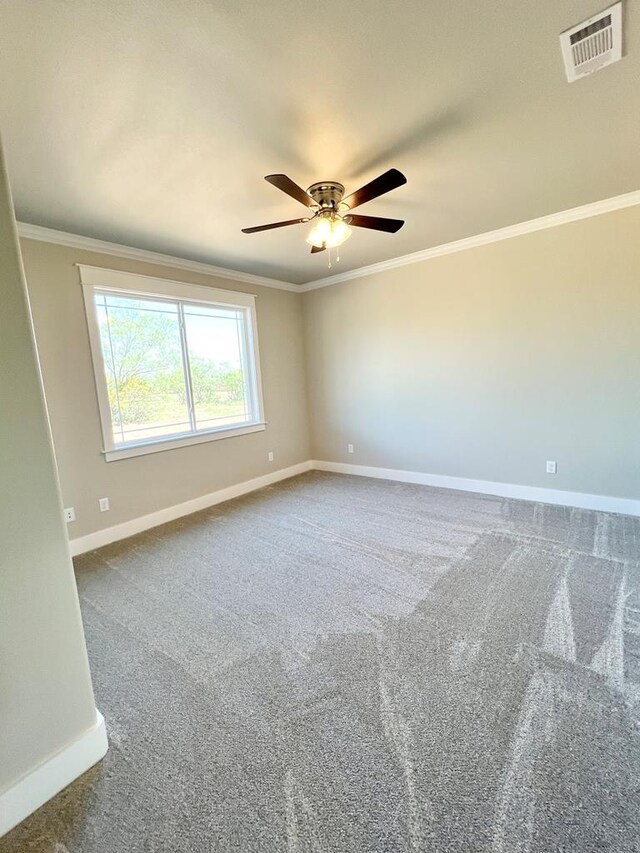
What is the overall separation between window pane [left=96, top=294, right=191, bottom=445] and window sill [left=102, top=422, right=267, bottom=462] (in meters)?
0.08

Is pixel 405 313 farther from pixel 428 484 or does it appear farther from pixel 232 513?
pixel 232 513

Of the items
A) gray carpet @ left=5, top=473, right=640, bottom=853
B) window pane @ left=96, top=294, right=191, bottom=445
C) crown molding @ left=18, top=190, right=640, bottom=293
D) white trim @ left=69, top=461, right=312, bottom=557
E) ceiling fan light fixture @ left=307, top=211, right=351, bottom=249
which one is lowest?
gray carpet @ left=5, top=473, right=640, bottom=853

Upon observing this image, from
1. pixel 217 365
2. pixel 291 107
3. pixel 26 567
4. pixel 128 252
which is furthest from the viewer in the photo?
pixel 217 365

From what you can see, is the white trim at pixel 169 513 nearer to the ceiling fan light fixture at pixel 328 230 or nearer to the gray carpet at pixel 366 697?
the gray carpet at pixel 366 697

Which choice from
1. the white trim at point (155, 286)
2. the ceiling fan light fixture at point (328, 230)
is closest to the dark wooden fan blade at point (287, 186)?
the ceiling fan light fixture at point (328, 230)

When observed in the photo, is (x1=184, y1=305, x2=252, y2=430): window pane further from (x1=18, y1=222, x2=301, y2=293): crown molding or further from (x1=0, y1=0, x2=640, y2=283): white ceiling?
(x1=0, y1=0, x2=640, y2=283): white ceiling

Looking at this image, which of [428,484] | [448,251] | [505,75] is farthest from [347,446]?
[505,75]

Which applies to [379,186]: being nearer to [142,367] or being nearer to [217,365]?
[142,367]

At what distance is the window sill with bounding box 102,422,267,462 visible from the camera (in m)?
3.32

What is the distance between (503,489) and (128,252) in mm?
4344

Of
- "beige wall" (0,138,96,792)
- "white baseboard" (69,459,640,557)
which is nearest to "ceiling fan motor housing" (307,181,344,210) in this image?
"beige wall" (0,138,96,792)

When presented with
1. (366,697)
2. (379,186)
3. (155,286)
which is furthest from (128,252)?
(366,697)

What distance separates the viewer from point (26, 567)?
1.16 m

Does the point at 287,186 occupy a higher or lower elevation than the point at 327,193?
lower
